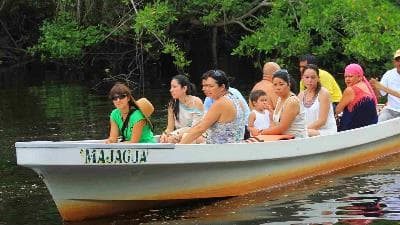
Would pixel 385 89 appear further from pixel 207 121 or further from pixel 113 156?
pixel 113 156

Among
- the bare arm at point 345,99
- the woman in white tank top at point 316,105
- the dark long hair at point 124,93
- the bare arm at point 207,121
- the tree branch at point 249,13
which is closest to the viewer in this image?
the dark long hair at point 124,93

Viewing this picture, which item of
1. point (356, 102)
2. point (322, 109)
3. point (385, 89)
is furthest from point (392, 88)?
point (322, 109)

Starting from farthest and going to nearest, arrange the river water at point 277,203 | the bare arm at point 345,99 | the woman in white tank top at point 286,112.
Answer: the bare arm at point 345,99 < the woman in white tank top at point 286,112 < the river water at point 277,203

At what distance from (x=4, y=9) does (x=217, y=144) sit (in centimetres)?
2090

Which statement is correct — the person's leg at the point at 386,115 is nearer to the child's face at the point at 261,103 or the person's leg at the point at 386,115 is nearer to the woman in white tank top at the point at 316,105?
the woman in white tank top at the point at 316,105

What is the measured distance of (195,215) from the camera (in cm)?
835

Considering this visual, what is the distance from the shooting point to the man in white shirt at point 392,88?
1216 centimetres

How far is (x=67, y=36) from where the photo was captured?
24.2 meters

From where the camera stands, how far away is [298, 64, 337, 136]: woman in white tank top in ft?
33.7

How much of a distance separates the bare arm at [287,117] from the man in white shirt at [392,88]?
2.93m

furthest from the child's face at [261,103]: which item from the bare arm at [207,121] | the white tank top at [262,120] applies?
the bare arm at [207,121]

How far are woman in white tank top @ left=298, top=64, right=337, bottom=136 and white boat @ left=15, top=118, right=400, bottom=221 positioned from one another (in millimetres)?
772

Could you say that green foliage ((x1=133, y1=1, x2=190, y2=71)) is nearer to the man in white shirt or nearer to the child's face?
the man in white shirt

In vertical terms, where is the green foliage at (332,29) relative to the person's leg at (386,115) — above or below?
above
